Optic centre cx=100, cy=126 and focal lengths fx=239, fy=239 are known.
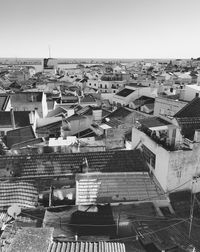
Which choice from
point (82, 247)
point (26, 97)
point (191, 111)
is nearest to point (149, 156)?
point (191, 111)

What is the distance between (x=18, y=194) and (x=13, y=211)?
137 centimetres

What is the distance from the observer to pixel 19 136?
86.1ft

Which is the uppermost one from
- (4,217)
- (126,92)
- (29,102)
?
(126,92)

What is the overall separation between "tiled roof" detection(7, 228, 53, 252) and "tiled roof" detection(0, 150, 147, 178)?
6664 millimetres

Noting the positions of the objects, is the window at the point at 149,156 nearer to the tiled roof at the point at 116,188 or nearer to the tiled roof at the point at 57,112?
the tiled roof at the point at 116,188

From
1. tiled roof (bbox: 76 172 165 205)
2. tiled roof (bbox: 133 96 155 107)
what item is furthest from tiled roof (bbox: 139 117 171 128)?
tiled roof (bbox: 133 96 155 107)

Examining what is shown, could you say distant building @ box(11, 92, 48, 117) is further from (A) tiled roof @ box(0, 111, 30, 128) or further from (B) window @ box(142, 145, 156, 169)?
(B) window @ box(142, 145, 156, 169)

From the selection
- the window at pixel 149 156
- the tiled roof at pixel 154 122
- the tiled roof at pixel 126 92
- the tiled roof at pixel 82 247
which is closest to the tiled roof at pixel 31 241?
the tiled roof at pixel 82 247

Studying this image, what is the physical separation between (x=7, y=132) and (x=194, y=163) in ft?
68.6

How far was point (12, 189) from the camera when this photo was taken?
1309 cm

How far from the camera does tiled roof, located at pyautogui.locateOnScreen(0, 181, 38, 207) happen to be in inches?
490

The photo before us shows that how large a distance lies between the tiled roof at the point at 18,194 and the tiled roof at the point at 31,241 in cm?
501

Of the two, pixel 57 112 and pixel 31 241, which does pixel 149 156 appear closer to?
pixel 31 241

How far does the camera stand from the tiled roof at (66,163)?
1440cm
